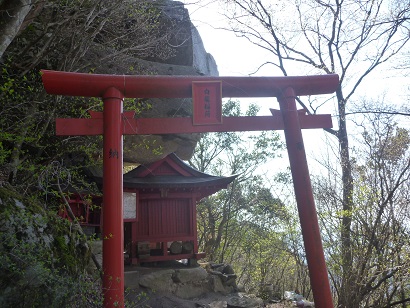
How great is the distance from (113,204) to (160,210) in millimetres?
6060

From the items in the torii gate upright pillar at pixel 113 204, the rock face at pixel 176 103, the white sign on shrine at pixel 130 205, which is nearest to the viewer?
the torii gate upright pillar at pixel 113 204

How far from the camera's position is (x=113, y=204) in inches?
161

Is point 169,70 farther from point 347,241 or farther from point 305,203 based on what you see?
point 305,203

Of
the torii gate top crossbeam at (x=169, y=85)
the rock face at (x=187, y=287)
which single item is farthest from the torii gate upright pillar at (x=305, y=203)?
the rock face at (x=187, y=287)

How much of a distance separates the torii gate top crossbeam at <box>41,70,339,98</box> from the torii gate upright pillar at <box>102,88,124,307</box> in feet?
0.53

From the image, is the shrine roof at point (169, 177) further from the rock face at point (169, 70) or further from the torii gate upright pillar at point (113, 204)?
the torii gate upright pillar at point (113, 204)

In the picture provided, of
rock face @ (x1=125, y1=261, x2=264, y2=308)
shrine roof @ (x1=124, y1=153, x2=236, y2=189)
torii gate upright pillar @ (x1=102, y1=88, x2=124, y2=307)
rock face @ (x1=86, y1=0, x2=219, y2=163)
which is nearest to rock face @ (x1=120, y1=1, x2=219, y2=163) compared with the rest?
rock face @ (x1=86, y1=0, x2=219, y2=163)

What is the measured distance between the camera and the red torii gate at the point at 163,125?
4047mm

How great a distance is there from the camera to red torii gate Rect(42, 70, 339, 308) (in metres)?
4.05

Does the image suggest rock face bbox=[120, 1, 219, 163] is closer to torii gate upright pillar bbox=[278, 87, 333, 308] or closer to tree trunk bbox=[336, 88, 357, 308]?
tree trunk bbox=[336, 88, 357, 308]

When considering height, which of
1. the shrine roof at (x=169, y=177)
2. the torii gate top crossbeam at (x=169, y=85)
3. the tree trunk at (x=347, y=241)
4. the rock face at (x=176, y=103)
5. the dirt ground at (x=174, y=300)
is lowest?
the dirt ground at (x=174, y=300)

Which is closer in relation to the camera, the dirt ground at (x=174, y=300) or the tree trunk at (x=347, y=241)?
the tree trunk at (x=347, y=241)

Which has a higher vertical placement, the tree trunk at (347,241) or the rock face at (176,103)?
the rock face at (176,103)

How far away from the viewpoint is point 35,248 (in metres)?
2.96
